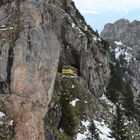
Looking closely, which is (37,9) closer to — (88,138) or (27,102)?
(27,102)

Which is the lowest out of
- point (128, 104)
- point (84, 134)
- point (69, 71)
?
point (128, 104)

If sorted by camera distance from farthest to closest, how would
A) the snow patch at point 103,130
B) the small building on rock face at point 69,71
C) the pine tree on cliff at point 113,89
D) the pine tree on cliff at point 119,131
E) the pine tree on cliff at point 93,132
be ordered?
1. the pine tree on cliff at point 113,89
2. the small building on rock face at point 69,71
3. the pine tree on cliff at point 119,131
4. the snow patch at point 103,130
5. the pine tree on cliff at point 93,132

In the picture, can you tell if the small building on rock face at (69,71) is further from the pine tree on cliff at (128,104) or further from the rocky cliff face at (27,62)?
the rocky cliff face at (27,62)

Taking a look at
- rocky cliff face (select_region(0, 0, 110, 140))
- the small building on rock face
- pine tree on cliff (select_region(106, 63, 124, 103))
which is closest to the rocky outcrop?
rocky cliff face (select_region(0, 0, 110, 140))

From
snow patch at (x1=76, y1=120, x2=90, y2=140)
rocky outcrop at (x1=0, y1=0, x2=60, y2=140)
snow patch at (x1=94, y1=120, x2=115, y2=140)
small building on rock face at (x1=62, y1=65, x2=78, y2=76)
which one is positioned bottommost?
snow patch at (x1=94, y1=120, x2=115, y2=140)

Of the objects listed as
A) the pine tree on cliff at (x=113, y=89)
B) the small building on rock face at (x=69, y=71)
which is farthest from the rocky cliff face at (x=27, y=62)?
the pine tree on cliff at (x=113, y=89)

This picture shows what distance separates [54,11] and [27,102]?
46.1 feet

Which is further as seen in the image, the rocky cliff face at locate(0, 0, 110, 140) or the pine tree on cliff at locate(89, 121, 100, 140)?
the pine tree on cliff at locate(89, 121, 100, 140)

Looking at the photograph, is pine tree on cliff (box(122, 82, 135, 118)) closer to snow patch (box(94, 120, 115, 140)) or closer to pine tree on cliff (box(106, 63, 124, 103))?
pine tree on cliff (box(106, 63, 124, 103))

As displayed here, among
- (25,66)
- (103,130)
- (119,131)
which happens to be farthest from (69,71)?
(25,66)

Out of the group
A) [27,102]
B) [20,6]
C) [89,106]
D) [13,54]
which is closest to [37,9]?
[20,6]

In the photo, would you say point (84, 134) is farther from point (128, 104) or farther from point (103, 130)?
point (128, 104)

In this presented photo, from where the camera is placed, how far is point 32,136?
36.7 m

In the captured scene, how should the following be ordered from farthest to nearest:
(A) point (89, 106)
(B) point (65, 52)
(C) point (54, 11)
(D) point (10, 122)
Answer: (B) point (65, 52) → (A) point (89, 106) → (C) point (54, 11) → (D) point (10, 122)
